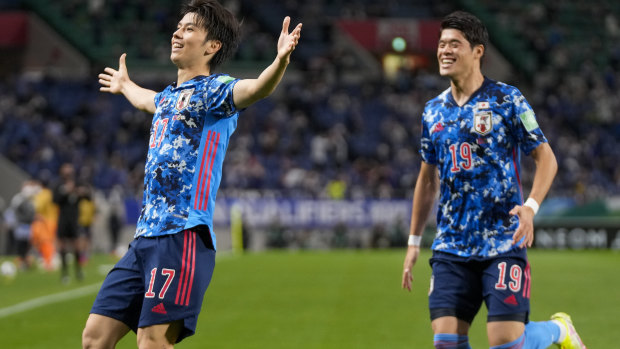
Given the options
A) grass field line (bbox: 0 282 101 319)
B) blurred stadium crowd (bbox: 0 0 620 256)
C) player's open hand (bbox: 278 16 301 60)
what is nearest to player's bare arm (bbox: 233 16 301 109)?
player's open hand (bbox: 278 16 301 60)

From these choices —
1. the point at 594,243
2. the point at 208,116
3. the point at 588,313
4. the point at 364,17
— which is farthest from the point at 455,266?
the point at 364,17

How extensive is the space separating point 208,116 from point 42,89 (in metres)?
32.0

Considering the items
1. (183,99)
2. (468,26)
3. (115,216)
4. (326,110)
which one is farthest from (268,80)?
(326,110)

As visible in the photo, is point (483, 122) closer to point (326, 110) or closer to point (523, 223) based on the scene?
point (523, 223)

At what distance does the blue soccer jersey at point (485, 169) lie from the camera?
17.8 feet

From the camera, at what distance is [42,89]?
35.2 meters

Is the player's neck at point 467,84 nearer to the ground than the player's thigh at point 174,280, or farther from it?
→ farther from it

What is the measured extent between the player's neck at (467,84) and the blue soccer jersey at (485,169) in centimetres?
6

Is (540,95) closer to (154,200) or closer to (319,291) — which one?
(319,291)

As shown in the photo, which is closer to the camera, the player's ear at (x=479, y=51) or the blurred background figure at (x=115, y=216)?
the player's ear at (x=479, y=51)

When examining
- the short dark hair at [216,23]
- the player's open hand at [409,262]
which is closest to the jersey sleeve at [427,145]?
the player's open hand at [409,262]

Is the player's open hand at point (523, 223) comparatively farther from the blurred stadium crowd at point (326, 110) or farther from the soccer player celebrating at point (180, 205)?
the blurred stadium crowd at point (326, 110)

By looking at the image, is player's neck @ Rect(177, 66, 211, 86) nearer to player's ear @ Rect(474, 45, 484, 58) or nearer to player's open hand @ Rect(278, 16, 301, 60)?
player's open hand @ Rect(278, 16, 301, 60)

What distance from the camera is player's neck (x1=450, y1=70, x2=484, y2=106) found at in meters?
5.62
